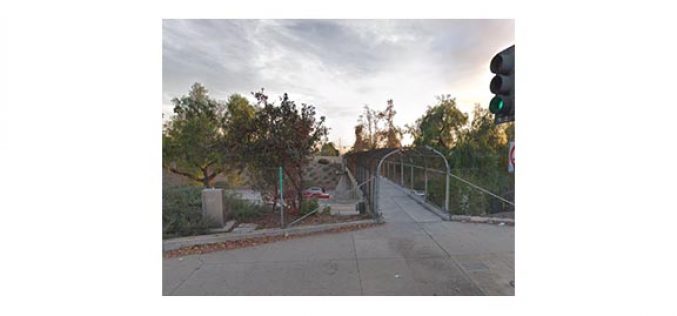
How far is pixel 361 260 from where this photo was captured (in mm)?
3854

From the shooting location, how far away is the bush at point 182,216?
4809 mm

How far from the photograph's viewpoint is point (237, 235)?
4.79 m

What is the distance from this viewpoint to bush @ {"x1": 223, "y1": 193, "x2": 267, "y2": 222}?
234 inches

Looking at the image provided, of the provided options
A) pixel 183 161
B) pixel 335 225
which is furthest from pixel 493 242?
pixel 183 161

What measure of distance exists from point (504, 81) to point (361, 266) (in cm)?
306

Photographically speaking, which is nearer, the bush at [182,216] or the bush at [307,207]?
the bush at [182,216]

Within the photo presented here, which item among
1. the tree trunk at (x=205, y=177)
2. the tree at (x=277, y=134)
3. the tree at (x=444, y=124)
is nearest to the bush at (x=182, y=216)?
the tree at (x=277, y=134)

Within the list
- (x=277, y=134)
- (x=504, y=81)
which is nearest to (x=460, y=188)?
(x=504, y=81)

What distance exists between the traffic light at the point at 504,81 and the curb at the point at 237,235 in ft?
12.6

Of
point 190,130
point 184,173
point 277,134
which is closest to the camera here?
point 277,134

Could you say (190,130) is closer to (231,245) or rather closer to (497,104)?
(231,245)

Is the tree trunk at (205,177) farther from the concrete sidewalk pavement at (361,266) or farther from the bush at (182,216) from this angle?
the concrete sidewalk pavement at (361,266)

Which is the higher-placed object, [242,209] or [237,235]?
[242,209]

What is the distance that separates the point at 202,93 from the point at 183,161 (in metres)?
4.13
